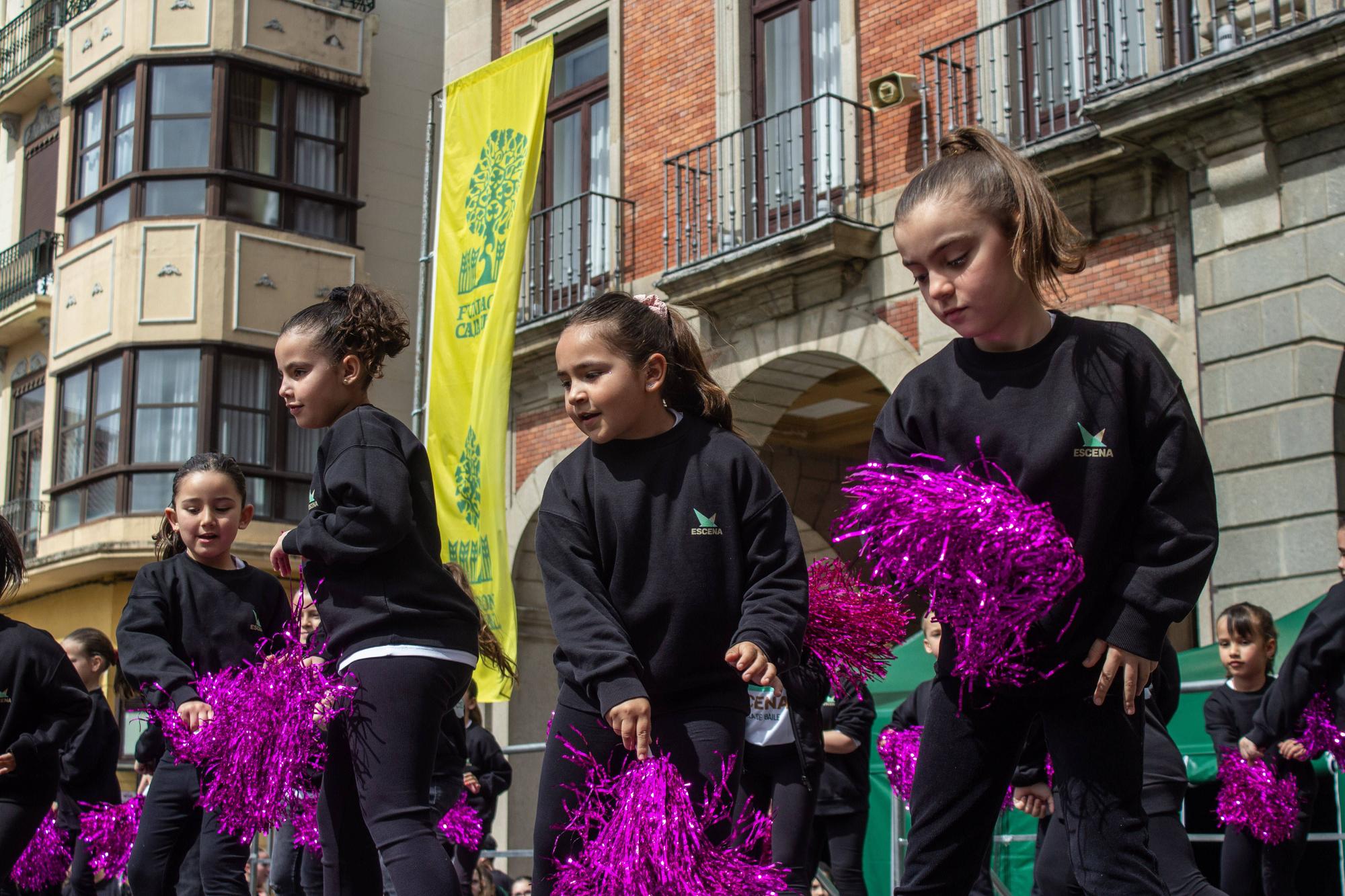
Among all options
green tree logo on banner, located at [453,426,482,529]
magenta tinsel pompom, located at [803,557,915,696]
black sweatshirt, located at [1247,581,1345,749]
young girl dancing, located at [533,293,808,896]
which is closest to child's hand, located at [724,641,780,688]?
young girl dancing, located at [533,293,808,896]

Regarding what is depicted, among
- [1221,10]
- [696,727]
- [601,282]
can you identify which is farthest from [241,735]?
[601,282]

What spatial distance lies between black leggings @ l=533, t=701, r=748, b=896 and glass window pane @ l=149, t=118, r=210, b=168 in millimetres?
21522

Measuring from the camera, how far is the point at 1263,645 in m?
8.04

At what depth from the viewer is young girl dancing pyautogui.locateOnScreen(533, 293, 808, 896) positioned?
385 cm

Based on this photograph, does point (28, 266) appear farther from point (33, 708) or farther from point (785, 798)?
point (785, 798)

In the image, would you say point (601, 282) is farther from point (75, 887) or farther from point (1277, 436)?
point (75, 887)

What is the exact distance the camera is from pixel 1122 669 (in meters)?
3.36

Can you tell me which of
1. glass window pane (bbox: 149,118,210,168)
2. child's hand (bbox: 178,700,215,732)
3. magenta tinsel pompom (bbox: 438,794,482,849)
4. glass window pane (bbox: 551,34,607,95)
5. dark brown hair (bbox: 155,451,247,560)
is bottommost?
magenta tinsel pompom (bbox: 438,794,482,849)

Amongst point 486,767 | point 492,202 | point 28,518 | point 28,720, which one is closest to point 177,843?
point 28,720

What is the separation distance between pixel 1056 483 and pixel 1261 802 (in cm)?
463

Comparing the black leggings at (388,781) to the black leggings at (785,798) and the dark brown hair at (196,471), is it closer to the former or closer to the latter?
the dark brown hair at (196,471)

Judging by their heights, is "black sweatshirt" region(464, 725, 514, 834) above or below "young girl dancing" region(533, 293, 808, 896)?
below

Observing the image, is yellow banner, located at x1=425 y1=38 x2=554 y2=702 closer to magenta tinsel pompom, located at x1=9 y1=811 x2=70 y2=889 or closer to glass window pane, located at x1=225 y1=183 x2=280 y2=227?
magenta tinsel pompom, located at x1=9 y1=811 x2=70 y2=889

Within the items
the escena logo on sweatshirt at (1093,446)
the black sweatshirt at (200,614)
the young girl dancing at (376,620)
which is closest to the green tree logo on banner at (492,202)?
the black sweatshirt at (200,614)
